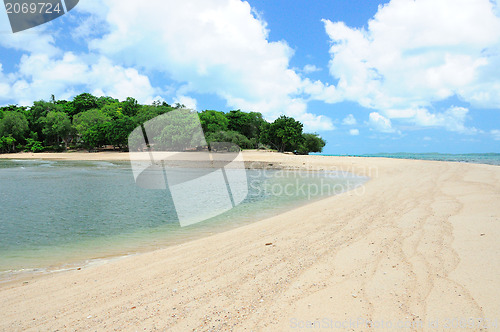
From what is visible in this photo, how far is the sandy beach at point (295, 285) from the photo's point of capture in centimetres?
289

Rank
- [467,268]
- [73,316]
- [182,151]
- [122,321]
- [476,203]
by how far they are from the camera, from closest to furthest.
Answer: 1. [122,321]
2. [73,316]
3. [467,268]
4. [476,203]
5. [182,151]

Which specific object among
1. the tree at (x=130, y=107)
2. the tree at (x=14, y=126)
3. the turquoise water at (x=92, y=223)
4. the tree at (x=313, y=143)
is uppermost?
the tree at (x=130, y=107)

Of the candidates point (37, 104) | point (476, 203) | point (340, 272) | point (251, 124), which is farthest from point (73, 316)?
point (37, 104)

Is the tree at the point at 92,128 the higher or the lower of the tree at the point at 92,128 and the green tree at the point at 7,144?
the higher

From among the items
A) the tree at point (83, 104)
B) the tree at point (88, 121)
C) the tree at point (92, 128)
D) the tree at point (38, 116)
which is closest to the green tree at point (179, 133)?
the tree at point (92, 128)

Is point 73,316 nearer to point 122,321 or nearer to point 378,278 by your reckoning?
point 122,321

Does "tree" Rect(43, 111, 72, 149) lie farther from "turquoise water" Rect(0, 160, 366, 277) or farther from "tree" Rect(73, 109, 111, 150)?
"turquoise water" Rect(0, 160, 366, 277)

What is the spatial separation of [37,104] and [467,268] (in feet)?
337

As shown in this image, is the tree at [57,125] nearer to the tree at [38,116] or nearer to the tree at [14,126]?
the tree at [38,116]

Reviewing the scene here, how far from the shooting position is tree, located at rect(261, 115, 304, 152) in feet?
200

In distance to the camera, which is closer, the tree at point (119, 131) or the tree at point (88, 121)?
the tree at point (119, 131)

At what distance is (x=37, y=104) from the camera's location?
81500mm

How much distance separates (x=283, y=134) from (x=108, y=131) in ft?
131

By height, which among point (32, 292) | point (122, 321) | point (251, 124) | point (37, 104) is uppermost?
point (37, 104)
